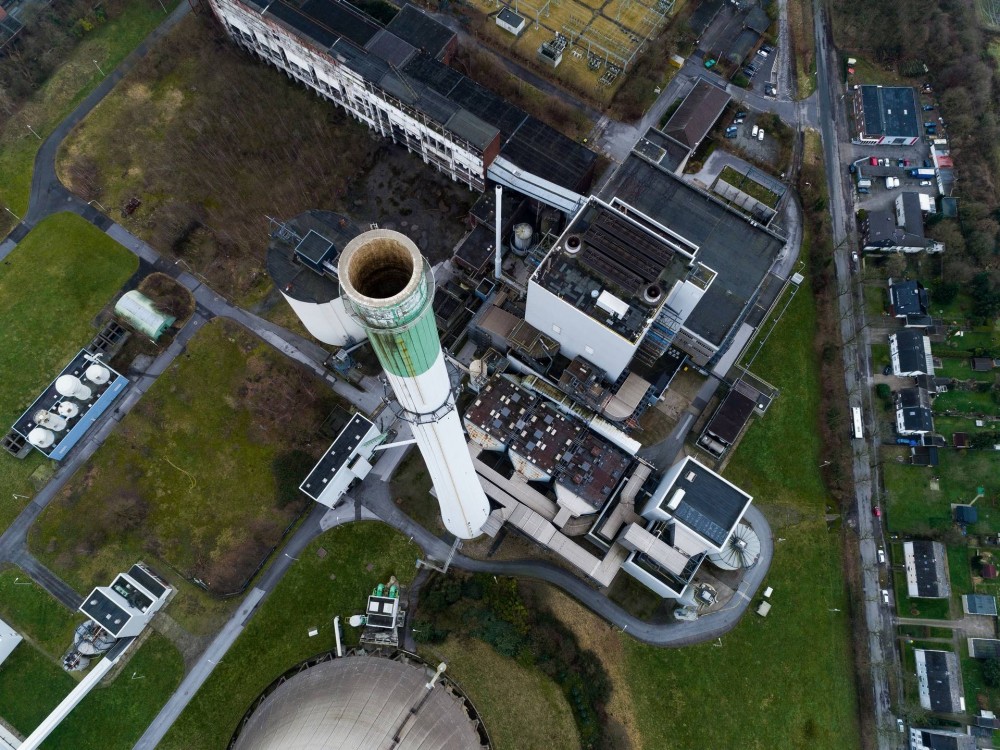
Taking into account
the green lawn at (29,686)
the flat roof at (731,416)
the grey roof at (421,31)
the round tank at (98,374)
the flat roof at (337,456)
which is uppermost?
the grey roof at (421,31)

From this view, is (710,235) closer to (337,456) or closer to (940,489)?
(940,489)

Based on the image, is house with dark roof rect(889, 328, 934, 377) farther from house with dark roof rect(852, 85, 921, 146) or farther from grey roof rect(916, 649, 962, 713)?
grey roof rect(916, 649, 962, 713)

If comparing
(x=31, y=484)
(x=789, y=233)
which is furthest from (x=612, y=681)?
(x=31, y=484)

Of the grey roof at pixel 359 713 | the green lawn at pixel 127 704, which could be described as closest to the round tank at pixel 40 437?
the green lawn at pixel 127 704

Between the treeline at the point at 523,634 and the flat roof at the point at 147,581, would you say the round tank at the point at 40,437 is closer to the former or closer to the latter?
the flat roof at the point at 147,581

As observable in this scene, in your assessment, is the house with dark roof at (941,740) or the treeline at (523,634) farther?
the treeline at (523,634)

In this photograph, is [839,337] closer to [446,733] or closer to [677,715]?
[677,715]

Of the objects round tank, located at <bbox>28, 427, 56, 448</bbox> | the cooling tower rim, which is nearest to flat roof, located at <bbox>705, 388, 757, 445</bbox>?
the cooling tower rim
